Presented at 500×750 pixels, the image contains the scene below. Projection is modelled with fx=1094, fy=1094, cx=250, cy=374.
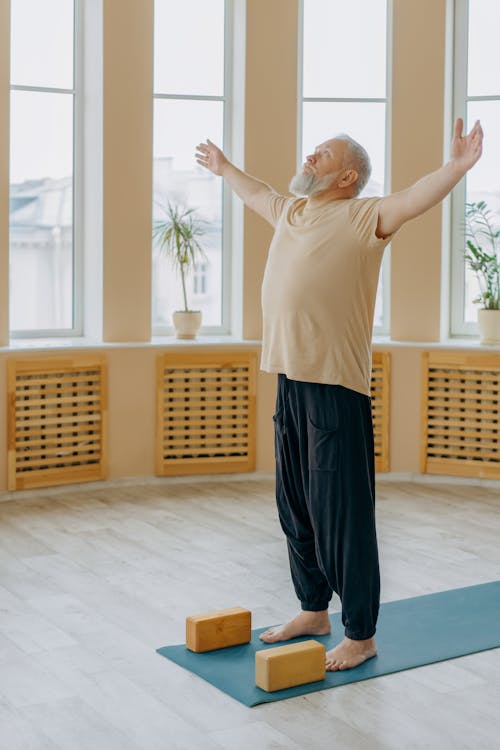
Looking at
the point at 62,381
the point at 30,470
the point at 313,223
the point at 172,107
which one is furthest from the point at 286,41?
the point at 313,223

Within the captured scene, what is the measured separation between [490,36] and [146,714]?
4904 mm

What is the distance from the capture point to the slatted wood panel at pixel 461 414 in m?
6.13

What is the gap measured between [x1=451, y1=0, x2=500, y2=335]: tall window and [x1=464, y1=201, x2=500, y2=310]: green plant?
0.05 m

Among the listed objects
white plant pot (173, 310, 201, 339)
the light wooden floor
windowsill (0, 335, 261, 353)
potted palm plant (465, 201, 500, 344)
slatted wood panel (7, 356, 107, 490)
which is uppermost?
potted palm plant (465, 201, 500, 344)

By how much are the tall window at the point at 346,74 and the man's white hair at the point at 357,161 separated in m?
3.24

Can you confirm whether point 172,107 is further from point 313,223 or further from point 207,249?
point 313,223

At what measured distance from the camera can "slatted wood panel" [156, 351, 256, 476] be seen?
6105 mm

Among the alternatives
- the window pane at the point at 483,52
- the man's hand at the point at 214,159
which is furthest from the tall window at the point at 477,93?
the man's hand at the point at 214,159

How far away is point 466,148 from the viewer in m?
2.88

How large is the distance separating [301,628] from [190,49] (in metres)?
3.99

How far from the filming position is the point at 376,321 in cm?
668

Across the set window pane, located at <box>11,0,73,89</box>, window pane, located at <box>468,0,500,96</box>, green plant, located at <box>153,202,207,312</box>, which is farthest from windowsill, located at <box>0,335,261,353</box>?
window pane, located at <box>468,0,500,96</box>

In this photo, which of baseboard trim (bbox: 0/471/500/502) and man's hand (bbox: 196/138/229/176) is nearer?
man's hand (bbox: 196/138/229/176)

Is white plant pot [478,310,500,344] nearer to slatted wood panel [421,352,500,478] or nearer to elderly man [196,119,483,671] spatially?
slatted wood panel [421,352,500,478]
